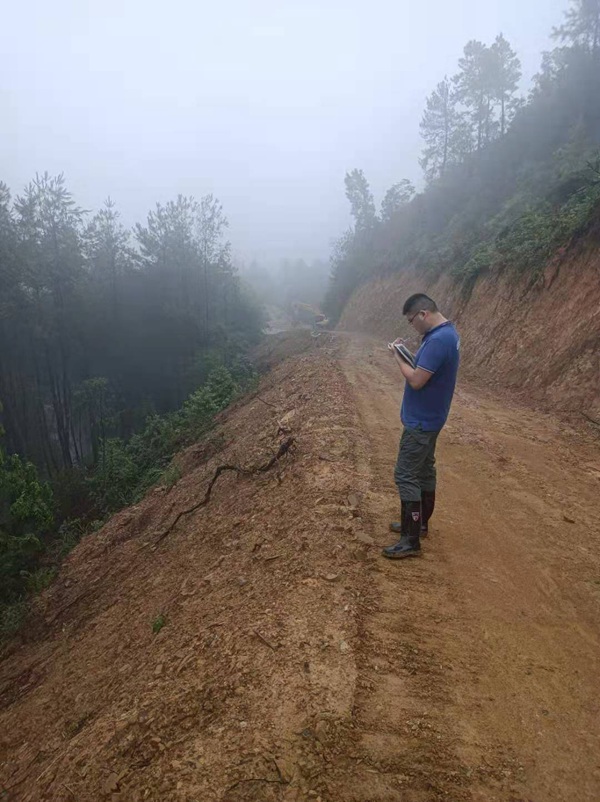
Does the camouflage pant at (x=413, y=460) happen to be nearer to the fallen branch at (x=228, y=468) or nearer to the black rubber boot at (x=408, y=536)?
the black rubber boot at (x=408, y=536)

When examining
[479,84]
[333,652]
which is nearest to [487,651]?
[333,652]

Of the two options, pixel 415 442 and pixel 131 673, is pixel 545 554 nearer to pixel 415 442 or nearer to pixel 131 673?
pixel 415 442

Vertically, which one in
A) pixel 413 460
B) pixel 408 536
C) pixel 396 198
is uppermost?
pixel 396 198

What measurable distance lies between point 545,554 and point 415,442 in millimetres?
1527

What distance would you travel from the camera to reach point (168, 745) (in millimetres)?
2518

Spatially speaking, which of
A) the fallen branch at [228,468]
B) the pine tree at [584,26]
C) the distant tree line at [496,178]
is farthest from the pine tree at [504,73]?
the fallen branch at [228,468]

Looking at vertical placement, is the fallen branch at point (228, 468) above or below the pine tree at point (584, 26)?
below

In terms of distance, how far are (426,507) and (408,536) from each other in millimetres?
443

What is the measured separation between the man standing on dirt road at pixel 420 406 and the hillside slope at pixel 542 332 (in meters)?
5.43

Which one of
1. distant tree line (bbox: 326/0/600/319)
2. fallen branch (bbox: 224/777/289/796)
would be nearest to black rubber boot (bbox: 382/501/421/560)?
fallen branch (bbox: 224/777/289/796)

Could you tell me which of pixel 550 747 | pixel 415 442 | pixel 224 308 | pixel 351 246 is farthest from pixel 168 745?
pixel 351 246

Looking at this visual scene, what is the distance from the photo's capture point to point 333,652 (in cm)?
289

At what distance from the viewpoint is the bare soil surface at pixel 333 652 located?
2.25 metres

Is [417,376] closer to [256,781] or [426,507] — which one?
[426,507]
